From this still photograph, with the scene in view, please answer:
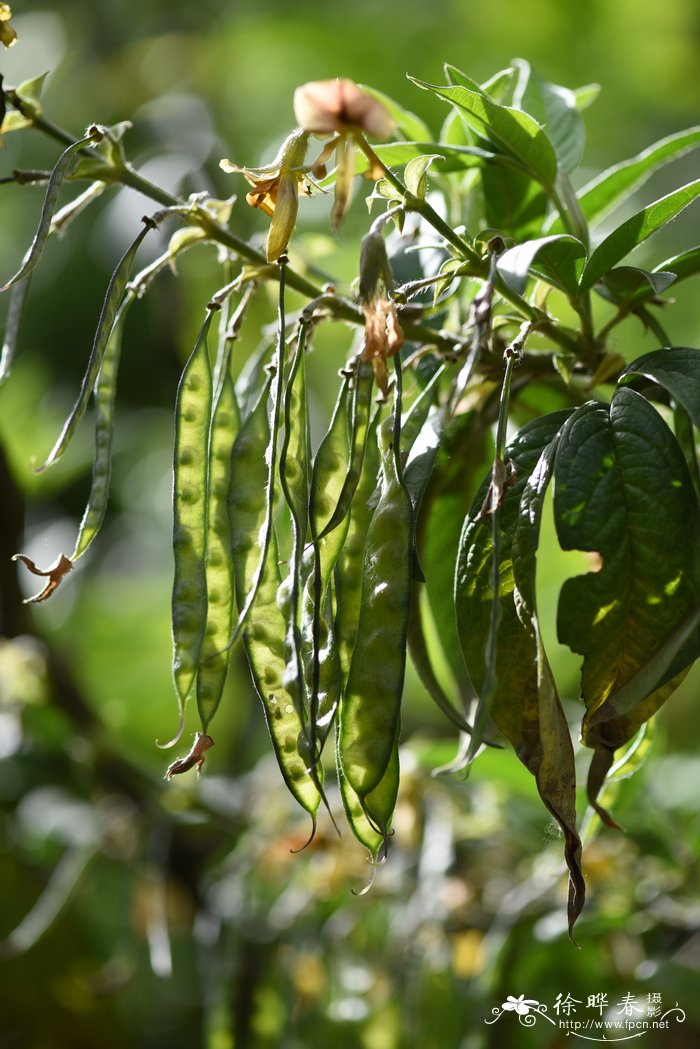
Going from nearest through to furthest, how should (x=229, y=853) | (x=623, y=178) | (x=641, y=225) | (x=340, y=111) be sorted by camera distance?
(x=340, y=111) → (x=641, y=225) → (x=623, y=178) → (x=229, y=853)

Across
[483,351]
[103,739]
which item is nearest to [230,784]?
[103,739]

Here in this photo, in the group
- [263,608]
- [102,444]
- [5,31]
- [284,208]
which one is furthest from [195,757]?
[5,31]

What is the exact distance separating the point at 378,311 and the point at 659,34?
2701mm

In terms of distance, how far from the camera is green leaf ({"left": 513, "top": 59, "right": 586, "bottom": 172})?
0.80 m

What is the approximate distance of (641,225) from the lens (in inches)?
24.7

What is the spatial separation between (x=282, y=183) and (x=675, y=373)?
0.24 m

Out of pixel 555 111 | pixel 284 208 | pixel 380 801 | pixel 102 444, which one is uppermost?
pixel 555 111

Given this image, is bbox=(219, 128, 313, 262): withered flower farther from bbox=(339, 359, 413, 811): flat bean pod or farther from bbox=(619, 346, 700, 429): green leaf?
bbox=(619, 346, 700, 429): green leaf

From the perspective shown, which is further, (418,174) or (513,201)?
(513,201)

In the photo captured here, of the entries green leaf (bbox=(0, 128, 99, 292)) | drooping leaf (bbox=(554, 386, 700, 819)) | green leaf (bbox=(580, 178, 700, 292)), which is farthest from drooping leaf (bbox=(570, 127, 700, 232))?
green leaf (bbox=(0, 128, 99, 292))

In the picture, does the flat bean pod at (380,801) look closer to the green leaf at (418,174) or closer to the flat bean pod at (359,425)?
the flat bean pod at (359,425)

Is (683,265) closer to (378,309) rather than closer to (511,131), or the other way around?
(511,131)

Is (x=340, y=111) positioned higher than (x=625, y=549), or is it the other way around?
(x=340, y=111)

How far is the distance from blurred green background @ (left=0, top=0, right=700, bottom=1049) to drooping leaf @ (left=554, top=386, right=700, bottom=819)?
321 millimetres
